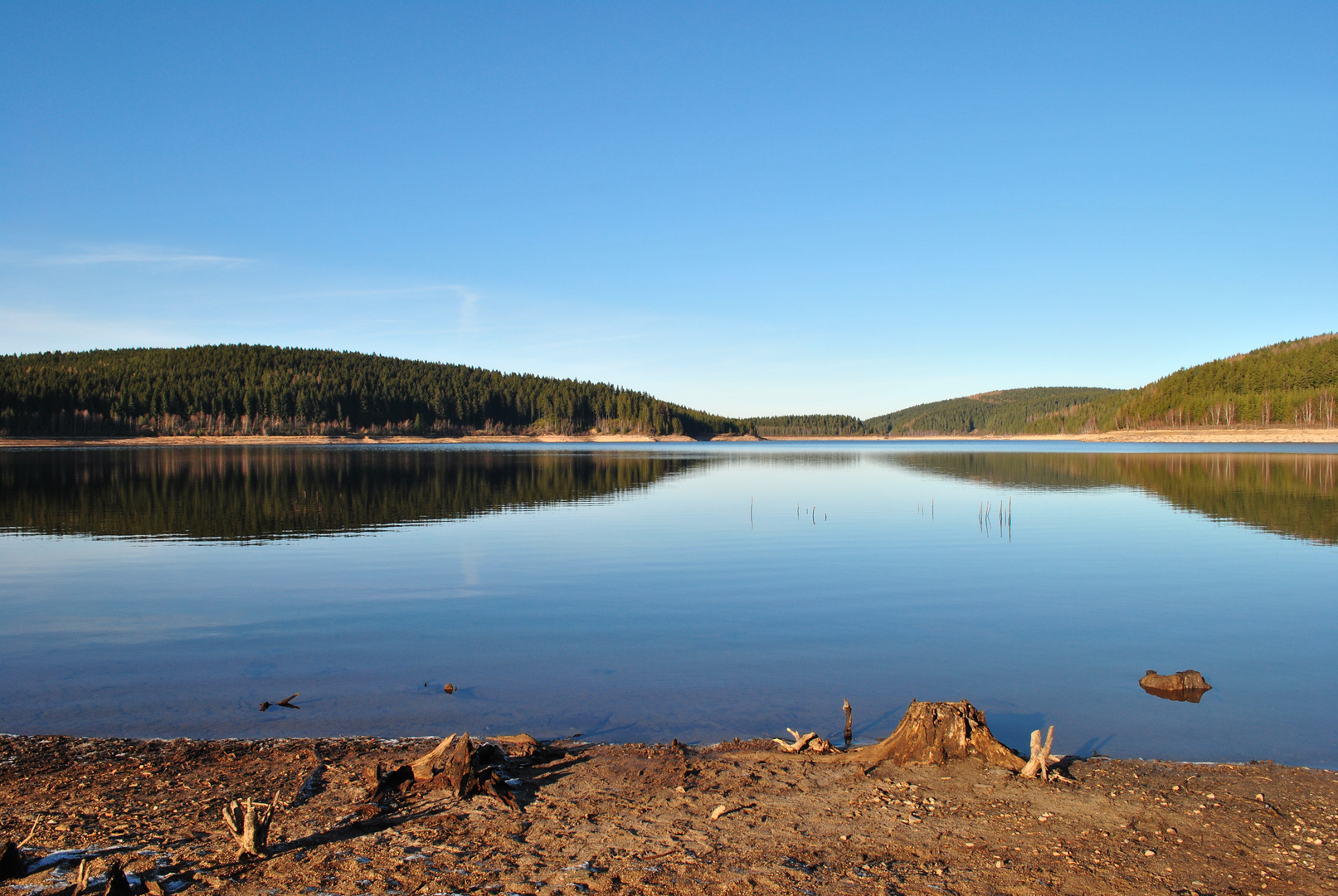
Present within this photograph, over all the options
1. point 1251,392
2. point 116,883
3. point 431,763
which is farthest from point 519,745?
point 1251,392

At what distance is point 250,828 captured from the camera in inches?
201

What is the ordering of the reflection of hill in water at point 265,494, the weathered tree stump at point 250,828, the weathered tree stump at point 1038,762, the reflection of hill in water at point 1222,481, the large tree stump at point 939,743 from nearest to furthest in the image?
1. the weathered tree stump at point 250,828
2. the weathered tree stump at point 1038,762
3. the large tree stump at point 939,743
4. the reflection of hill in water at point 265,494
5. the reflection of hill in water at point 1222,481

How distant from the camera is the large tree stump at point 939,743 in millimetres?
7035

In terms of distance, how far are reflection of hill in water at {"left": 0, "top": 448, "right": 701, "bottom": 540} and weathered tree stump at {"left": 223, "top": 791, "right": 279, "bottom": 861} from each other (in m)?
19.4

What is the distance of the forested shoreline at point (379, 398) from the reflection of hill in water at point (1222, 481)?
257 feet

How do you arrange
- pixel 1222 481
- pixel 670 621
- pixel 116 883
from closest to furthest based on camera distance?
1. pixel 116 883
2. pixel 670 621
3. pixel 1222 481

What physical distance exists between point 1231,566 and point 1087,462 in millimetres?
55669

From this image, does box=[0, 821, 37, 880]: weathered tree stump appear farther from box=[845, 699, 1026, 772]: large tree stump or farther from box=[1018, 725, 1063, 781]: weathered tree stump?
box=[1018, 725, 1063, 781]: weathered tree stump

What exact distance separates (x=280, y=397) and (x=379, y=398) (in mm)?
20305

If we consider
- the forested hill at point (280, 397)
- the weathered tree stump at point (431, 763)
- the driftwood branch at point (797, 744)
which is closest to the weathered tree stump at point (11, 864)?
the weathered tree stump at point (431, 763)

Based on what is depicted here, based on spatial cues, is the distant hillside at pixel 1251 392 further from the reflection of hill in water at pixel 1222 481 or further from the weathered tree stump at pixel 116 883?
the weathered tree stump at pixel 116 883

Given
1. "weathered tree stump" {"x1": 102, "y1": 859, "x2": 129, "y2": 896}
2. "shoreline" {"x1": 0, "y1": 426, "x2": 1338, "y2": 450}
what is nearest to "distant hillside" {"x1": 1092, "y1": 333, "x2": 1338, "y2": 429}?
"shoreline" {"x1": 0, "y1": 426, "x2": 1338, "y2": 450}

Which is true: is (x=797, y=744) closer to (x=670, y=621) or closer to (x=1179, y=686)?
(x=1179, y=686)

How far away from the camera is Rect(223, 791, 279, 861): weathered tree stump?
16.6 ft
